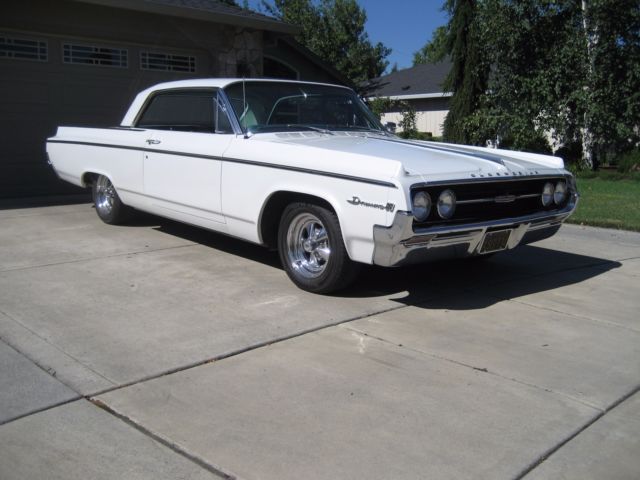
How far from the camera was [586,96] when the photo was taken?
17.5 m

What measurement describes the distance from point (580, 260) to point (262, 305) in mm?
3728

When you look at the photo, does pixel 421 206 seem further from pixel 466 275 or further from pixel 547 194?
pixel 466 275

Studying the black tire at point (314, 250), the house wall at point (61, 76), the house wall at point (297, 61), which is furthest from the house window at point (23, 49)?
the black tire at point (314, 250)

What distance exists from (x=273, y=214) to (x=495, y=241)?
1.79 m

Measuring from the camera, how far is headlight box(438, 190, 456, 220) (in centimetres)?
470

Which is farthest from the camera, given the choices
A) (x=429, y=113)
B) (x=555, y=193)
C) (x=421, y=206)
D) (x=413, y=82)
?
(x=413, y=82)

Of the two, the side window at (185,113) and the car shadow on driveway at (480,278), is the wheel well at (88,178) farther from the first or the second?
the car shadow on driveway at (480,278)

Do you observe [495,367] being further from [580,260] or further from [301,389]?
[580,260]

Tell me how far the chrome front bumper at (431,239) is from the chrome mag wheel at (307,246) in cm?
70

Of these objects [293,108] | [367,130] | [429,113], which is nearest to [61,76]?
[293,108]

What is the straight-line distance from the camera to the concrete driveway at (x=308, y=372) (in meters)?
2.95

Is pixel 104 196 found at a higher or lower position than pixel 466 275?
higher

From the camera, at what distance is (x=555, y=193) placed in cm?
572

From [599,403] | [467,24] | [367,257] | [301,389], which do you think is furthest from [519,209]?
[467,24]
